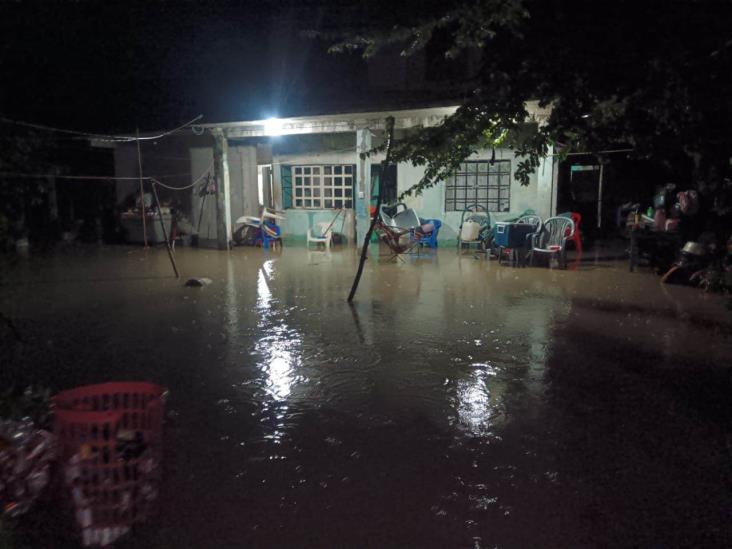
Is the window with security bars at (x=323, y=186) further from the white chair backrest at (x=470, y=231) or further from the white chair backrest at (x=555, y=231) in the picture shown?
the white chair backrest at (x=555, y=231)

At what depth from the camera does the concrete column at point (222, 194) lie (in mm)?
15742

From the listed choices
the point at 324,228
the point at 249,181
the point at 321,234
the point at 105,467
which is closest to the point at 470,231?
the point at 324,228

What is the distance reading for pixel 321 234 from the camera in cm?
1568

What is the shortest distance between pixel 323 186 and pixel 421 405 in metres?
12.5

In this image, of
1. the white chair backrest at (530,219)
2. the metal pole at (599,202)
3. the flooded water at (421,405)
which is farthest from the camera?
the metal pole at (599,202)

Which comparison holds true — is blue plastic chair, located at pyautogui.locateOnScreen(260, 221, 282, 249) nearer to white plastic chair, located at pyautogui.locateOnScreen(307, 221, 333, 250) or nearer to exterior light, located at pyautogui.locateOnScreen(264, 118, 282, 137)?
white plastic chair, located at pyautogui.locateOnScreen(307, 221, 333, 250)

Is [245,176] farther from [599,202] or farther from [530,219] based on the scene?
[599,202]

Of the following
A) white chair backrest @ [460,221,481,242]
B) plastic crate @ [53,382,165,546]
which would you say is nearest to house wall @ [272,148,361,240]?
white chair backrest @ [460,221,481,242]

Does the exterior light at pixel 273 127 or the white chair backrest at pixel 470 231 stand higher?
the exterior light at pixel 273 127

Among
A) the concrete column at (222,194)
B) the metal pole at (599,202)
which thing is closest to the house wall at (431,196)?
the concrete column at (222,194)

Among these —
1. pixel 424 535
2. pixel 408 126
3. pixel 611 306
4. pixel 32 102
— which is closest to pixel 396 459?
pixel 424 535

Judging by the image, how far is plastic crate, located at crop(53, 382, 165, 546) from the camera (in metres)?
3.03

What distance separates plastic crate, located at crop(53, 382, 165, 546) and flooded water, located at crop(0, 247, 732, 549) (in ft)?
0.64

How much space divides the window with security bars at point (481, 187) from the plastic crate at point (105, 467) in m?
12.5
